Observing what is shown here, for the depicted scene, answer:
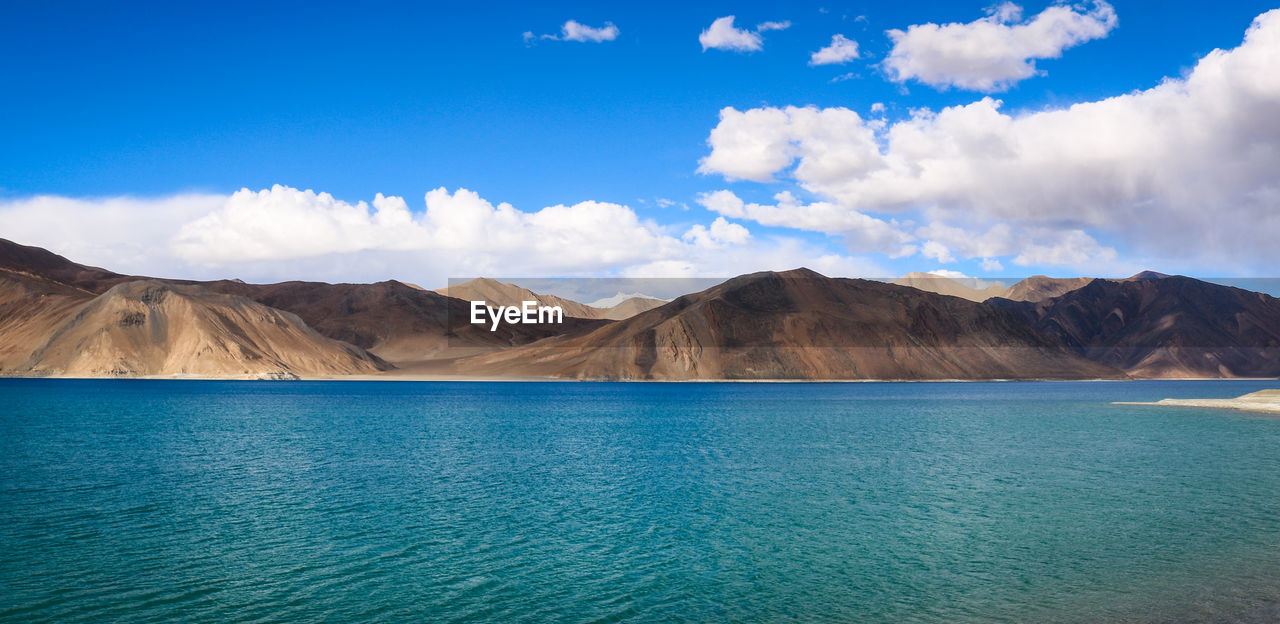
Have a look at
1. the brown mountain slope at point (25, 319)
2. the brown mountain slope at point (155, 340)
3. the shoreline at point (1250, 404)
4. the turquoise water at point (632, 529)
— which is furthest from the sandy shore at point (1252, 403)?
the brown mountain slope at point (25, 319)

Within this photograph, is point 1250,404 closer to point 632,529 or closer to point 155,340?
point 632,529

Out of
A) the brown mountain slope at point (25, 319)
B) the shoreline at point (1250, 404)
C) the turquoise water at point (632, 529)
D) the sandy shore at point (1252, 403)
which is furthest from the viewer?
the brown mountain slope at point (25, 319)

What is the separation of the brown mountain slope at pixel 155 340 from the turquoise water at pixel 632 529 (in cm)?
12997

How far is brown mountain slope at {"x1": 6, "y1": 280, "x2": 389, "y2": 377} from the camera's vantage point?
173 meters

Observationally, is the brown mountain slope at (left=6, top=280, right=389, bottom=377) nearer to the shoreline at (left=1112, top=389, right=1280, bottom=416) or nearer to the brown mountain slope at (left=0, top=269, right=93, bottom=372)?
the brown mountain slope at (left=0, top=269, right=93, bottom=372)

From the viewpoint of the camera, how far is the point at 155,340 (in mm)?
182375

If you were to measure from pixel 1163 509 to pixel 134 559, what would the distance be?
32314 mm

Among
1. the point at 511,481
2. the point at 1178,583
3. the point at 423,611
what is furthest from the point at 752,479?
the point at 423,611

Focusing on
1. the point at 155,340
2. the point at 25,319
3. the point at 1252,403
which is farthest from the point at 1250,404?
the point at 25,319

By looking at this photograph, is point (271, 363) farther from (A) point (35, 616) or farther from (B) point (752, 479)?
(A) point (35, 616)

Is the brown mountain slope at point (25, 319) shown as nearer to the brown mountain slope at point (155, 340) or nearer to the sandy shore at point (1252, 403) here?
the brown mountain slope at point (155, 340)

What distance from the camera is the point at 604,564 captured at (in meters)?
23.0

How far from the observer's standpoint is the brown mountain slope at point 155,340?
17288cm

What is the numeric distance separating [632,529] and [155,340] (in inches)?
7240
